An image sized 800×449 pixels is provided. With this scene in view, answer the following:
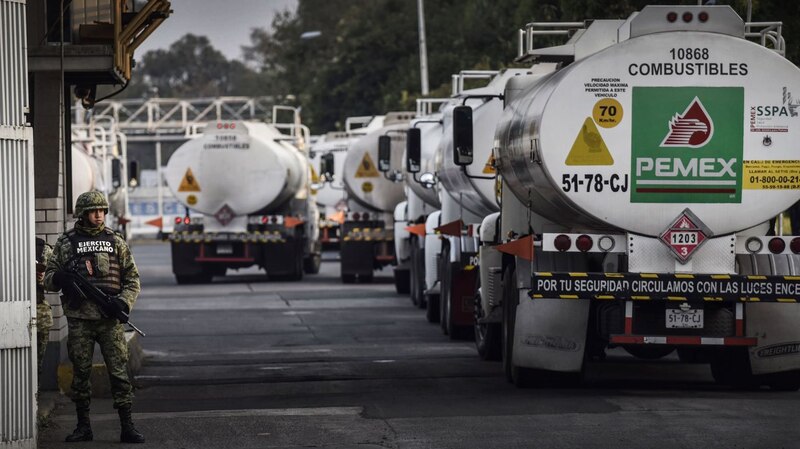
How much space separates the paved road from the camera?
11383 mm

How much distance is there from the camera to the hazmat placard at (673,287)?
42.1 ft

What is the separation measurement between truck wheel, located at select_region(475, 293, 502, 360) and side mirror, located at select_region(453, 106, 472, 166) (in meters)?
1.44

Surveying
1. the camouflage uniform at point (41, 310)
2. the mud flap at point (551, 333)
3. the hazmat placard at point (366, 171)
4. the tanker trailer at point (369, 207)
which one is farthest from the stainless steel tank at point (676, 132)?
the hazmat placard at point (366, 171)

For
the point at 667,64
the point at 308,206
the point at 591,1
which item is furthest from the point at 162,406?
the point at 308,206

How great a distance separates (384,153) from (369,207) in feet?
13.8

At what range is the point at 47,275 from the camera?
37.0ft

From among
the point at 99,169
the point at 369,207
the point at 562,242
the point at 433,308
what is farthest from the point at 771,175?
the point at 99,169

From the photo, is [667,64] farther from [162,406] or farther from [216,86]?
[216,86]

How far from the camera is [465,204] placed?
63.5 ft

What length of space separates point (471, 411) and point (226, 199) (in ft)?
62.4

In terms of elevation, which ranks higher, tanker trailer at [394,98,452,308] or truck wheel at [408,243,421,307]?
tanker trailer at [394,98,452,308]

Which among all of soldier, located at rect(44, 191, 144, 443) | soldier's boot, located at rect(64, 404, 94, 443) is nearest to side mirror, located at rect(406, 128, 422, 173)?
soldier, located at rect(44, 191, 144, 443)

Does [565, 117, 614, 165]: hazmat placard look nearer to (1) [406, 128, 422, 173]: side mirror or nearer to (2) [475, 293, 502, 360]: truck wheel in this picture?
(2) [475, 293, 502, 360]: truck wheel

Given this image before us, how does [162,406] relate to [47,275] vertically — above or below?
below
